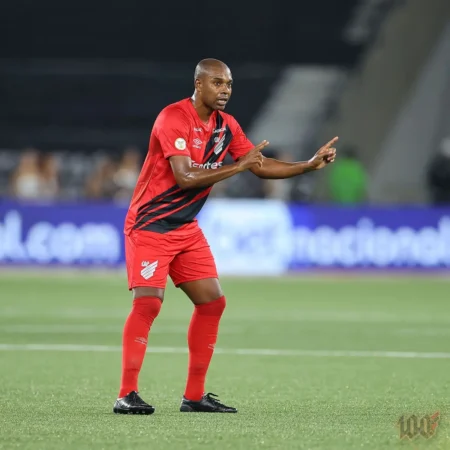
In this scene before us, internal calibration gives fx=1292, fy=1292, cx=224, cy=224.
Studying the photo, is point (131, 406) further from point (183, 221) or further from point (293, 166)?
point (293, 166)

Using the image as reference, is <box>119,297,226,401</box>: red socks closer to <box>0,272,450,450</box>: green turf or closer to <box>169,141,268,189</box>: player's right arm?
<box>0,272,450,450</box>: green turf

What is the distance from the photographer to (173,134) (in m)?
7.38

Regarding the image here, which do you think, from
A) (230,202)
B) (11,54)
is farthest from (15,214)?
(11,54)

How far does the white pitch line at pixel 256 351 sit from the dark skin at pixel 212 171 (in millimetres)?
3179

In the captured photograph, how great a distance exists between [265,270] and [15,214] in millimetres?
4114

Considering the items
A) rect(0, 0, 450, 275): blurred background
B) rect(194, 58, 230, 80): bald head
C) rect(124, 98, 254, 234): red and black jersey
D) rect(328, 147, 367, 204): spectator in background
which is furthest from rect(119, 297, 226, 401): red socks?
rect(328, 147, 367, 204): spectator in background

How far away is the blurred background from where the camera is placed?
20938 mm

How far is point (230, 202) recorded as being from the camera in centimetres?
2089

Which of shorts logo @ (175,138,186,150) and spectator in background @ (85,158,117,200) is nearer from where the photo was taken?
shorts logo @ (175,138,186,150)

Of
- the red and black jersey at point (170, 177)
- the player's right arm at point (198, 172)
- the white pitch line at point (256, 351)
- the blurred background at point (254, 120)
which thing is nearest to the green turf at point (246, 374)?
the white pitch line at point (256, 351)

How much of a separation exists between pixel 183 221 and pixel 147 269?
39 centimetres

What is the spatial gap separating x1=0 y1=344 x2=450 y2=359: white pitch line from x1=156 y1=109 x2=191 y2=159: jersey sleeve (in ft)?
12.6

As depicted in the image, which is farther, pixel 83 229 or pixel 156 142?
pixel 83 229

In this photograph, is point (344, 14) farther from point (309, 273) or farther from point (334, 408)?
point (334, 408)
